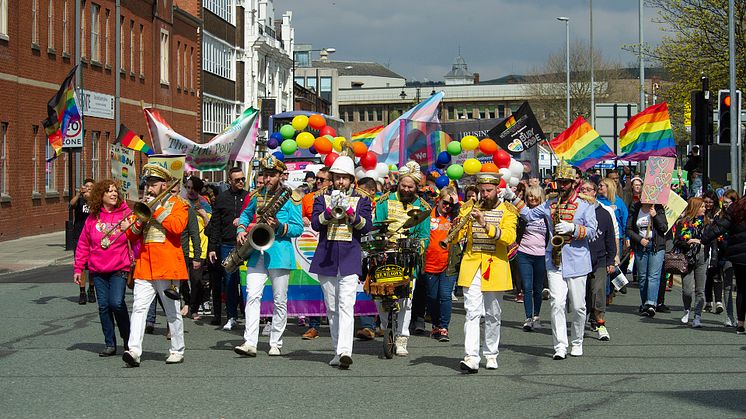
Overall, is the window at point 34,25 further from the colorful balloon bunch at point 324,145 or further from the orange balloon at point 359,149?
the orange balloon at point 359,149

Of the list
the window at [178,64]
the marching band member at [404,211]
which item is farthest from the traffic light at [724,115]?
the window at [178,64]

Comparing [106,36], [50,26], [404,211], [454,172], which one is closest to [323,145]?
[454,172]

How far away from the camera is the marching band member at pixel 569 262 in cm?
1199

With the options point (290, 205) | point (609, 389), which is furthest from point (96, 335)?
point (609, 389)

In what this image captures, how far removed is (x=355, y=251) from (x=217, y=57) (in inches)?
2167

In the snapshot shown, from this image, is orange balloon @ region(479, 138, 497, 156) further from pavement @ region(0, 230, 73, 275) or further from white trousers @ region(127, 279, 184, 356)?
pavement @ region(0, 230, 73, 275)

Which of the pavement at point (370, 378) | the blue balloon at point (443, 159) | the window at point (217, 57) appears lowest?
the pavement at point (370, 378)

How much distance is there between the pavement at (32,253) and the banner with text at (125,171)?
343 inches

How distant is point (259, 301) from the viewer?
11.9 m

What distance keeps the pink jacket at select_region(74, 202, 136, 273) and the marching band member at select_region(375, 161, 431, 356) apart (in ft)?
8.20

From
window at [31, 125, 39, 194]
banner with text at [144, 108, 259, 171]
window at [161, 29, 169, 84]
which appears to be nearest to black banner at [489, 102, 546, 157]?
banner with text at [144, 108, 259, 171]

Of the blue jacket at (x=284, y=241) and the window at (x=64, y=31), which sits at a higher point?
the window at (x=64, y=31)

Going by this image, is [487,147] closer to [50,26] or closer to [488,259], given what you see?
[488,259]

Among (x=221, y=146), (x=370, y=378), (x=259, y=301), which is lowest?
(x=370, y=378)
